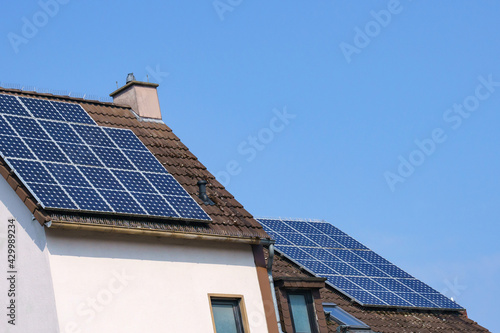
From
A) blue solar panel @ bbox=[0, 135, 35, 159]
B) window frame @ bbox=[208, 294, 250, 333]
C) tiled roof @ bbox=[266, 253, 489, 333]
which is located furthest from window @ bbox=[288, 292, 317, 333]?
blue solar panel @ bbox=[0, 135, 35, 159]

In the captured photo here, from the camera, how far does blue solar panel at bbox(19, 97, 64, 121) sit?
20500 millimetres

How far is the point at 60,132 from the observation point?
20.0 m

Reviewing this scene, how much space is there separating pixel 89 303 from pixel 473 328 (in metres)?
15.5

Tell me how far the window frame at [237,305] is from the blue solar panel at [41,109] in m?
5.56

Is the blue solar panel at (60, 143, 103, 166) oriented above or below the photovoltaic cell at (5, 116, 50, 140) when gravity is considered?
below

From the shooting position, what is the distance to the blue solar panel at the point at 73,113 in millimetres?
21141

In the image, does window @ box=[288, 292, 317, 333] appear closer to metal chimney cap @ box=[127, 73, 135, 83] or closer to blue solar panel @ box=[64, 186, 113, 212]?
blue solar panel @ box=[64, 186, 113, 212]

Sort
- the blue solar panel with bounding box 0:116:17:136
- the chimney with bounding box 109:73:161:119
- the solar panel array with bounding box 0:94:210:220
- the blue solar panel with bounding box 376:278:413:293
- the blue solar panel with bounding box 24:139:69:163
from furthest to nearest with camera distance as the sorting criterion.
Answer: the blue solar panel with bounding box 376:278:413:293
the chimney with bounding box 109:73:161:119
the blue solar panel with bounding box 0:116:17:136
the blue solar panel with bounding box 24:139:69:163
the solar panel array with bounding box 0:94:210:220

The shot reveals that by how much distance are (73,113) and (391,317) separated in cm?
1087

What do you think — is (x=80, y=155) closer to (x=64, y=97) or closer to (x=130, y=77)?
(x=64, y=97)

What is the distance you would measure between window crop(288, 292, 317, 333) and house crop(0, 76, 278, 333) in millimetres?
1746

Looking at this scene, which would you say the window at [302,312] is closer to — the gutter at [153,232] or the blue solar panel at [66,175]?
the gutter at [153,232]

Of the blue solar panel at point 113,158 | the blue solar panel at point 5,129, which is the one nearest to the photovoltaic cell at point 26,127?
the blue solar panel at point 5,129

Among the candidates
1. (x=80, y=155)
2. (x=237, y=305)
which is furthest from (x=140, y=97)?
(x=237, y=305)
